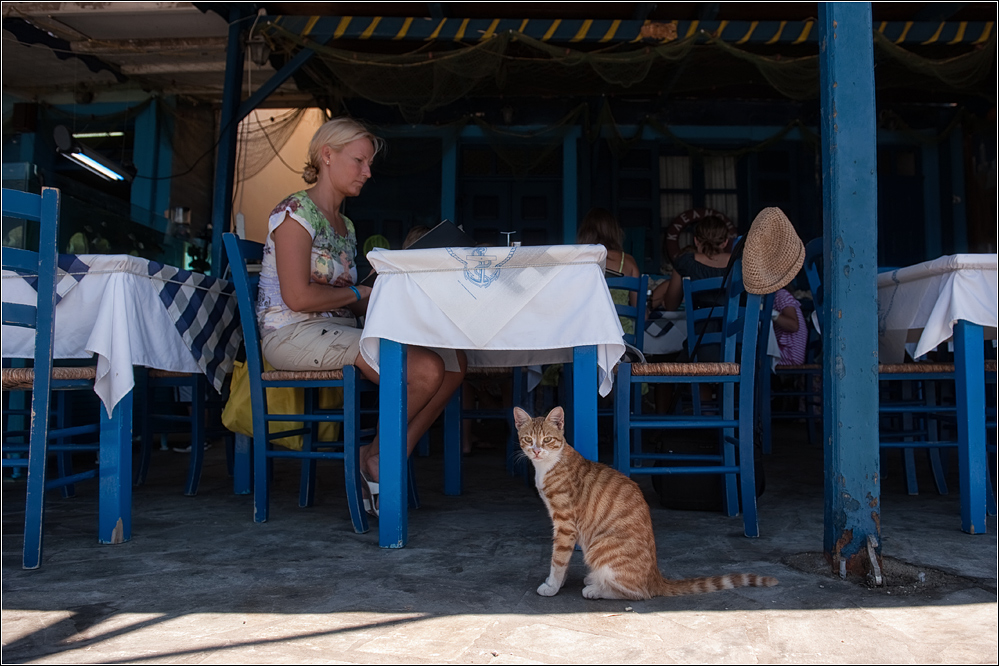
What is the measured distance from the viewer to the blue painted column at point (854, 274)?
2.04 m

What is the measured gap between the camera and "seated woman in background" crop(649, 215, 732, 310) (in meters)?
4.25

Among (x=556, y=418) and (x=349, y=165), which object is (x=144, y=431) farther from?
(x=556, y=418)

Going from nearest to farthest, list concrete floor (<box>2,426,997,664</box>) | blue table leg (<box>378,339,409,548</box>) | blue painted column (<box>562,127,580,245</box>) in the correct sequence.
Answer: concrete floor (<box>2,426,997,664</box>)
blue table leg (<box>378,339,409,548</box>)
blue painted column (<box>562,127,580,245</box>)

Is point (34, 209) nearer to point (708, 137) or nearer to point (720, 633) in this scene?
point (720, 633)

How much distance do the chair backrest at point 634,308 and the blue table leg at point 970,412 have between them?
1326 mm

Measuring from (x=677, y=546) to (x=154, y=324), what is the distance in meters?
1.86

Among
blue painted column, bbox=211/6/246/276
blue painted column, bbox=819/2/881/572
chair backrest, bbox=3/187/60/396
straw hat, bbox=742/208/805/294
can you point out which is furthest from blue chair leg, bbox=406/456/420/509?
blue painted column, bbox=211/6/246/276

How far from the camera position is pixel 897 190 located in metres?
7.95

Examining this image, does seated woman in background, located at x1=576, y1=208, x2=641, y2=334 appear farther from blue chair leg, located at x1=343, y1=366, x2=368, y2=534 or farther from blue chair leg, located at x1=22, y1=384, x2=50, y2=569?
blue chair leg, located at x1=22, y1=384, x2=50, y2=569

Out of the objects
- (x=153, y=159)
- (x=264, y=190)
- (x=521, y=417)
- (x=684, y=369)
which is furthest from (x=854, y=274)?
(x=264, y=190)

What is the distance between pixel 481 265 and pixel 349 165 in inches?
38.4

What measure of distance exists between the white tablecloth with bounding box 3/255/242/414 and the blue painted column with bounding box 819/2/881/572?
2076 millimetres

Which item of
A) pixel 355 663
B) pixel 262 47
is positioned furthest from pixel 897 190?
pixel 355 663

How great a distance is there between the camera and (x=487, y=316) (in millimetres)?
2287
